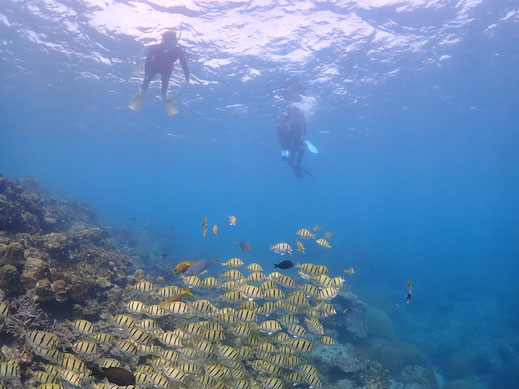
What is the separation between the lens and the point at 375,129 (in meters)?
37.6

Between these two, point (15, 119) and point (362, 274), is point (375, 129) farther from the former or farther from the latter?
point (15, 119)

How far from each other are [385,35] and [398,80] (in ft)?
21.7

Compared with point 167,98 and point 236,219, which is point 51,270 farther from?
point 167,98

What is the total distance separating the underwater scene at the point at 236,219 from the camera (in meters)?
5.50

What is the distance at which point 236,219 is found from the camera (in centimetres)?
1012

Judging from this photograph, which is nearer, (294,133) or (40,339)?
(40,339)

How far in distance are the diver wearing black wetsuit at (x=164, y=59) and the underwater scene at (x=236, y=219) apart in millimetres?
58

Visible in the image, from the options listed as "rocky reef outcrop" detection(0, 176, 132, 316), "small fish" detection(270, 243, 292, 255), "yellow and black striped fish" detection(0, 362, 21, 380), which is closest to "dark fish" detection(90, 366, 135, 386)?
"yellow and black striped fish" detection(0, 362, 21, 380)

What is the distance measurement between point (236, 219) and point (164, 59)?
24.7ft

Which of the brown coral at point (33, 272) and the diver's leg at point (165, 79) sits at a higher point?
the diver's leg at point (165, 79)

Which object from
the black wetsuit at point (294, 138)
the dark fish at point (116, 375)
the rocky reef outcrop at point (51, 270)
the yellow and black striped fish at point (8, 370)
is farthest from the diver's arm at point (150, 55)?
the dark fish at point (116, 375)

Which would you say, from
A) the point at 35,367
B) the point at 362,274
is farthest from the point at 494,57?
the point at 35,367

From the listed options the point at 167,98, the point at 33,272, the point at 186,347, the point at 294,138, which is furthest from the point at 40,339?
the point at 294,138

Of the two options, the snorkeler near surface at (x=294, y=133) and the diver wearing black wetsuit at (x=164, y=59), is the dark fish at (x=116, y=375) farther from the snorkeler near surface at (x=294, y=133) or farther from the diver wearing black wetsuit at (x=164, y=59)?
the snorkeler near surface at (x=294, y=133)
